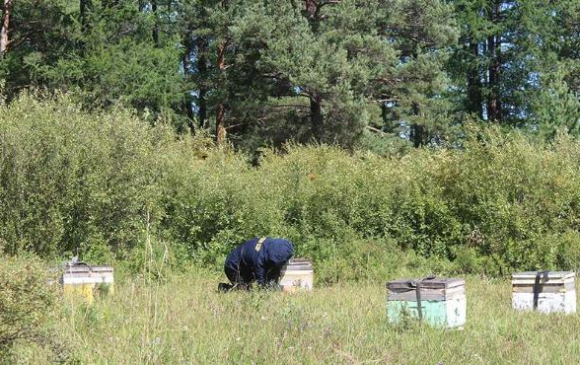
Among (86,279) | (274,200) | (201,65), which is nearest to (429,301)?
(86,279)

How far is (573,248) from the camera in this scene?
14.4 m

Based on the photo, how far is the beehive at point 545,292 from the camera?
31.1 ft

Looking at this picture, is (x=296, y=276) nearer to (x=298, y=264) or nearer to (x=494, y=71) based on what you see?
(x=298, y=264)

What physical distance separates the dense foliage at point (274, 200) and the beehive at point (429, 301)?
20.7ft

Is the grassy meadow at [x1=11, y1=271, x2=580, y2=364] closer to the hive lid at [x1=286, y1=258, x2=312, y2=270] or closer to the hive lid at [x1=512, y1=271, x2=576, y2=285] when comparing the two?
the hive lid at [x1=512, y1=271, x2=576, y2=285]

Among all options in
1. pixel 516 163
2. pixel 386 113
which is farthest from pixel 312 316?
pixel 386 113

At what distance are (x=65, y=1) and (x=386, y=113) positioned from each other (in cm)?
1926

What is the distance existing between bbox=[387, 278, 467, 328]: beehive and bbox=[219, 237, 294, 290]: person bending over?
2966 millimetres

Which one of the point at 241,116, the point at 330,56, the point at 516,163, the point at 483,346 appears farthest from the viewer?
the point at 241,116

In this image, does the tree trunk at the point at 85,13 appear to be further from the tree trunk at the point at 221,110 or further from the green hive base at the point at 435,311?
the green hive base at the point at 435,311

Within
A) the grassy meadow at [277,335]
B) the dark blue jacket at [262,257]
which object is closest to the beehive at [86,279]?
the grassy meadow at [277,335]

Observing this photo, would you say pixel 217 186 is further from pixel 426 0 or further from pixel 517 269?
pixel 426 0

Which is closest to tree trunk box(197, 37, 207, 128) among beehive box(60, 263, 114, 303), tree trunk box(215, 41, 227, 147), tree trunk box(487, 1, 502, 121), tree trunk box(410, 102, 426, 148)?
tree trunk box(215, 41, 227, 147)

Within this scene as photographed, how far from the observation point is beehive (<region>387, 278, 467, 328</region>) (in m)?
8.05
